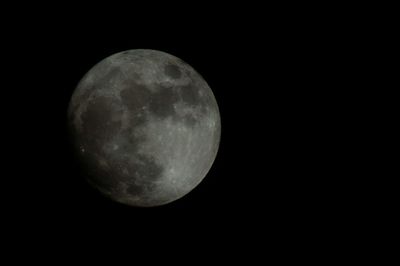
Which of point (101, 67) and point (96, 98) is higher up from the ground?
point (101, 67)

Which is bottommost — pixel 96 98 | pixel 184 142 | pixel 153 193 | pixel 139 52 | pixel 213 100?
pixel 153 193

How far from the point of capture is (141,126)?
3992 millimetres

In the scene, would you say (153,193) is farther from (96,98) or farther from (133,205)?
(96,98)

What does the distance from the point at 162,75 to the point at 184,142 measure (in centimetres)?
73

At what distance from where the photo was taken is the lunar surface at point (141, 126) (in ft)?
13.2

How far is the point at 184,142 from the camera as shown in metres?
4.17

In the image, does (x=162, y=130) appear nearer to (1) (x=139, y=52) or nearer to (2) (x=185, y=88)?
(2) (x=185, y=88)

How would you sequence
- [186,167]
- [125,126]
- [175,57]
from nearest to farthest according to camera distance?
[125,126], [186,167], [175,57]

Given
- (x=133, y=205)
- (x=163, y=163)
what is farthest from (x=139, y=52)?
(x=133, y=205)

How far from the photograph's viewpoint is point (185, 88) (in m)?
4.28

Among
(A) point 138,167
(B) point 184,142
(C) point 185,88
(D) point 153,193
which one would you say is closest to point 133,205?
(D) point 153,193

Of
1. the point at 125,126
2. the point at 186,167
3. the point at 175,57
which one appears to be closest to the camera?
the point at 125,126

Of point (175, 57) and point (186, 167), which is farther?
point (175, 57)

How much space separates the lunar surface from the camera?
402 centimetres
